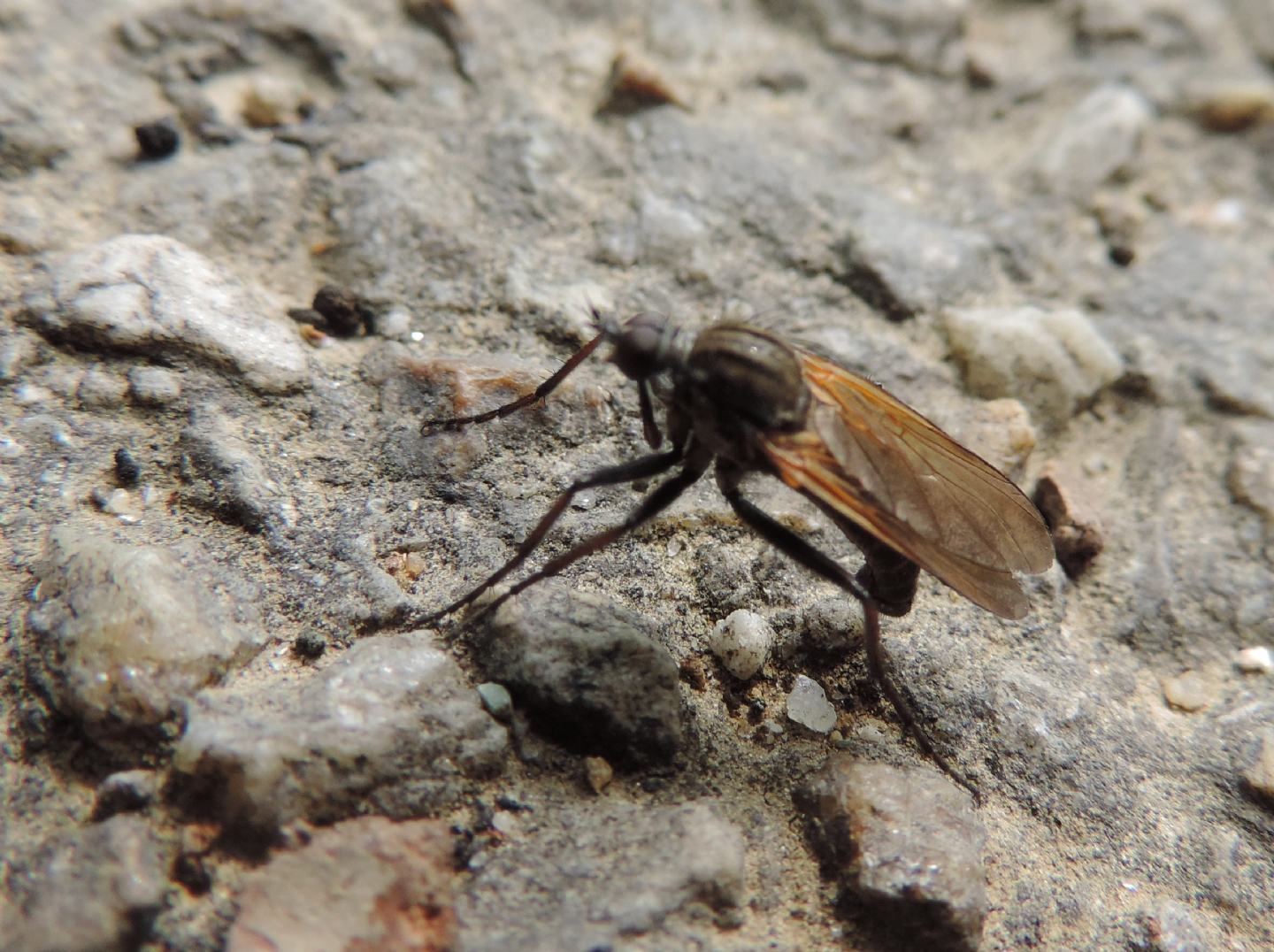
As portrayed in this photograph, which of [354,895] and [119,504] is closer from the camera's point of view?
[354,895]

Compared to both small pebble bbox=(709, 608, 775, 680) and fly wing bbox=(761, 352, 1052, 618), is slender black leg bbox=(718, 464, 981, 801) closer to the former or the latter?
fly wing bbox=(761, 352, 1052, 618)

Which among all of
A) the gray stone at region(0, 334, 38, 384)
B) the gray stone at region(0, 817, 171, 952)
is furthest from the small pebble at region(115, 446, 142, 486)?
the gray stone at region(0, 817, 171, 952)

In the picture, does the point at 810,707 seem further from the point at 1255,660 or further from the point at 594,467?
the point at 1255,660

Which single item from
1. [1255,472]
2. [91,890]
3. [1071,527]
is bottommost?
[91,890]

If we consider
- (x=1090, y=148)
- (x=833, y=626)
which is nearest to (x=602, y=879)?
(x=833, y=626)

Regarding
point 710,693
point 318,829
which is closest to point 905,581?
point 710,693

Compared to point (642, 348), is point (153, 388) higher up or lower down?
lower down
